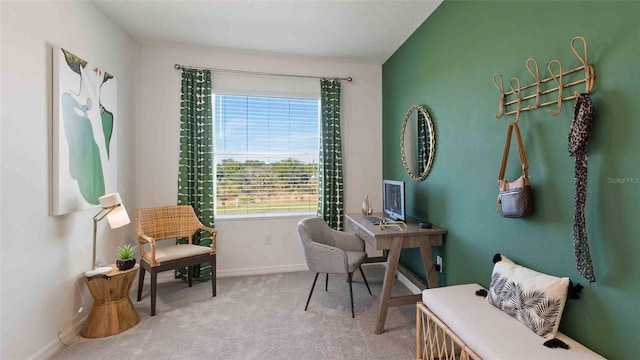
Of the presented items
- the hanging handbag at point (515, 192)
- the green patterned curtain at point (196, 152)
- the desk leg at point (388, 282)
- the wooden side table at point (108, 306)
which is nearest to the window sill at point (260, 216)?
the green patterned curtain at point (196, 152)

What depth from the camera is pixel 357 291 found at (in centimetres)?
287

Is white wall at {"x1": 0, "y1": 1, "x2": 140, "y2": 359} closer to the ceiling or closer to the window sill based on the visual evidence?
the ceiling

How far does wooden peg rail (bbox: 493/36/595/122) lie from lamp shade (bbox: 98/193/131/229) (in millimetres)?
2805

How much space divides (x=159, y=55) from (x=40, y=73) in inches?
59.3

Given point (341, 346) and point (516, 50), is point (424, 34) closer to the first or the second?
point (516, 50)

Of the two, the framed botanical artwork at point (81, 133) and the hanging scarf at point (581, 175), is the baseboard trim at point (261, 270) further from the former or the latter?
the hanging scarf at point (581, 175)

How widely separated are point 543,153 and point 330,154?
7.49 feet

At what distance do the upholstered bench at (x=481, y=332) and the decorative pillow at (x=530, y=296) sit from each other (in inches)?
1.2

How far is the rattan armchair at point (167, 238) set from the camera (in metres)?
2.49

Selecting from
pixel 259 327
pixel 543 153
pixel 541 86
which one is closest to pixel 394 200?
pixel 543 153

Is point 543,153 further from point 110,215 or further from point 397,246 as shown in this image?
point 110,215

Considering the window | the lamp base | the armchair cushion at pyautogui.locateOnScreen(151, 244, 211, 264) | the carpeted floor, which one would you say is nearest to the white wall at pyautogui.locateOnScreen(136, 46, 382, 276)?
the window

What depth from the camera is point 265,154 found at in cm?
350

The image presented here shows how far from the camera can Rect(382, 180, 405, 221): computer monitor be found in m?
2.54
